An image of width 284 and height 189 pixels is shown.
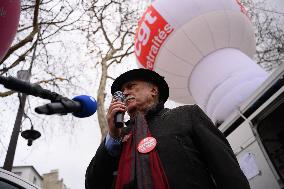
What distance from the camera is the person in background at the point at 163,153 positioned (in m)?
1.89

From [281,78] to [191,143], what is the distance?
1.67m

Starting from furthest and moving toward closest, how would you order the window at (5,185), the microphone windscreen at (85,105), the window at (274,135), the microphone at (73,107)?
1. the window at (274,135)
2. the window at (5,185)
3. the microphone windscreen at (85,105)
4. the microphone at (73,107)

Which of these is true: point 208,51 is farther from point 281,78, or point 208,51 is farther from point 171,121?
point 171,121

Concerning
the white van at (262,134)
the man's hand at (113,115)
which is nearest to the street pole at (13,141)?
the white van at (262,134)

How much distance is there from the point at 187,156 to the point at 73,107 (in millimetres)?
821

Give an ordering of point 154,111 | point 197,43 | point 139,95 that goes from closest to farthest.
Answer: point 154,111, point 139,95, point 197,43

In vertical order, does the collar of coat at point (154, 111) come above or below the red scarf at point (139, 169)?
above

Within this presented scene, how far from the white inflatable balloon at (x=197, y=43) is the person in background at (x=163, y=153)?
3.03m

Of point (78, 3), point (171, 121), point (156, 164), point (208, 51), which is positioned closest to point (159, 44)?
point (208, 51)

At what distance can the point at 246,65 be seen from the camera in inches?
209

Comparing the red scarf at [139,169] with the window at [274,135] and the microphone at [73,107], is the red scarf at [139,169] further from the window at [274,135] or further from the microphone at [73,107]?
the window at [274,135]

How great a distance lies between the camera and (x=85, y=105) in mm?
1748

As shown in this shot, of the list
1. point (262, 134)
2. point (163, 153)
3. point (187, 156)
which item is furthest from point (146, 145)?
point (262, 134)

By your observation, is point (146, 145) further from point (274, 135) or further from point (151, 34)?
point (151, 34)
